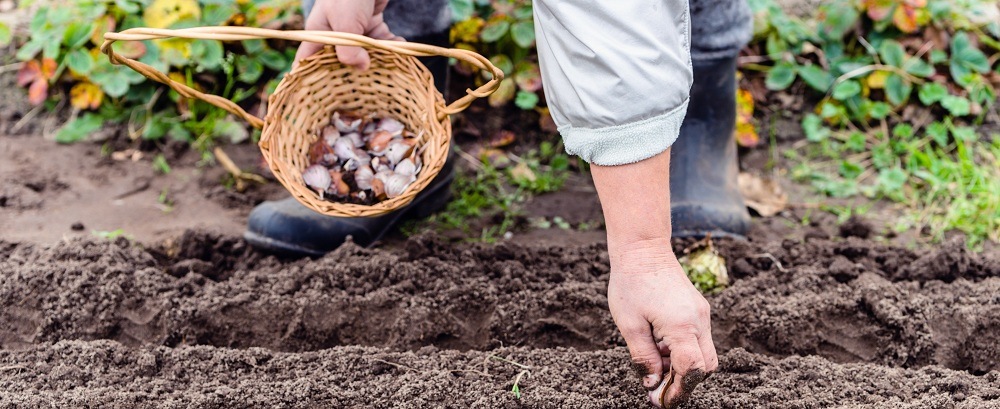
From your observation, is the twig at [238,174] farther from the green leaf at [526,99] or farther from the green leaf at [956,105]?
the green leaf at [956,105]

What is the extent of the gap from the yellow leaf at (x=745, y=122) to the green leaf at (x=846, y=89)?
256mm

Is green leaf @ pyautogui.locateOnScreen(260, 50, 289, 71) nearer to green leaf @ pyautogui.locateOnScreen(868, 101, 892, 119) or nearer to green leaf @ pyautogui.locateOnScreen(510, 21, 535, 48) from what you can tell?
green leaf @ pyautogui.locateOnScreen(510, 21, 535, 48)

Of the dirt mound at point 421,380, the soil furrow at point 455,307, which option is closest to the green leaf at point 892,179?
the soil furrow at point 455,307

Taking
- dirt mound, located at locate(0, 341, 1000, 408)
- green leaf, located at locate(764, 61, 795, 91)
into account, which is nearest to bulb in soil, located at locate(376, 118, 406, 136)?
dirt mound, located at locate(0, 341, 1000, 408)

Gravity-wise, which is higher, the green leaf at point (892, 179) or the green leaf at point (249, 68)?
the green leaf at point (249, 68)

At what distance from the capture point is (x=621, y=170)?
131 centimetres

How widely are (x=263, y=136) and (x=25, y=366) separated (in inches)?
24.1

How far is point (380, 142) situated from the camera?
2.00 metres

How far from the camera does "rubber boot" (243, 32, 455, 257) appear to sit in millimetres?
2146

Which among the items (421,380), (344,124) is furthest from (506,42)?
(421,380)

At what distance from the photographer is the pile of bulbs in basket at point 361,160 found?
1.92 metres

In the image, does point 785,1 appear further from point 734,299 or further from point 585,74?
point 585,74

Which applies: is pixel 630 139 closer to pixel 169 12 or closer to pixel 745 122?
pixel 745 122

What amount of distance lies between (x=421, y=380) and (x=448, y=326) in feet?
0.82
